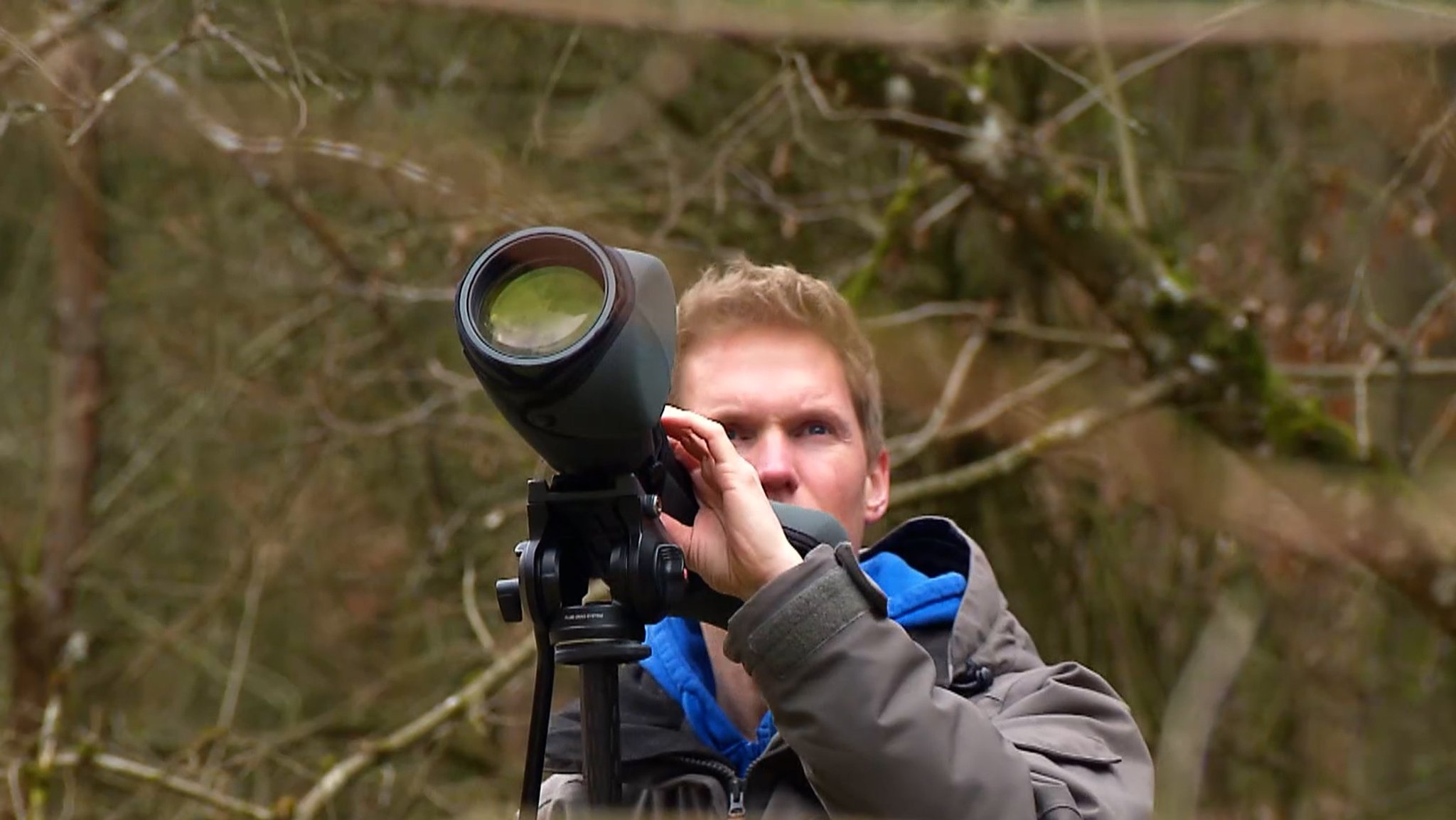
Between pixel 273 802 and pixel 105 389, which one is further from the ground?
pixel 105 389

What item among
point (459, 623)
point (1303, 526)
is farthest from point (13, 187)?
point (1303, 526)

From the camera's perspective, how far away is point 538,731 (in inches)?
68.5

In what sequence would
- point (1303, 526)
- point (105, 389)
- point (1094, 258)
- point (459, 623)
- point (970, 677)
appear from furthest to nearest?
point (105, 389), point (459, 623), point (1094, 258), point (1303, 526), point (970, 677)

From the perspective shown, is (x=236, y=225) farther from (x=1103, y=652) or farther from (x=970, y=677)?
(x=970, y=677)

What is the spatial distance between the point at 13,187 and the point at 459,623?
2214mm

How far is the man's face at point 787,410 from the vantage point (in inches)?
83.0

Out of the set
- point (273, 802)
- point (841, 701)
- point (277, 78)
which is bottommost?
point (273, 802)

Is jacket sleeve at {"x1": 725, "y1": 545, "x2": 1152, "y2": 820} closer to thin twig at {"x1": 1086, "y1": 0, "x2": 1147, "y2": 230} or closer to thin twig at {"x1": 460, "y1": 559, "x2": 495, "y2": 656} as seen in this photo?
thin twig at {"x1": 1086, "y1": 0, "x2": 1147, "y2": 230}

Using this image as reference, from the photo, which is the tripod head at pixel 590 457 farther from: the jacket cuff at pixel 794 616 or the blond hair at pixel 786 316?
the blond hair at pixel 786 316

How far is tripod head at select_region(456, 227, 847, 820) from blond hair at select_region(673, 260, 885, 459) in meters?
0.46

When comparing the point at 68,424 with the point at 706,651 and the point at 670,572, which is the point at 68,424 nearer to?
the point at 706,651

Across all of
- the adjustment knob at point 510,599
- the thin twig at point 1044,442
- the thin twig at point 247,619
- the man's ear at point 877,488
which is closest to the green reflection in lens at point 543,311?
the adjustment knob at point 510,599

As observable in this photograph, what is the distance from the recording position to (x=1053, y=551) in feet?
15.8

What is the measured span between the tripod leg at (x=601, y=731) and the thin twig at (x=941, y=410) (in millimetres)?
1980
